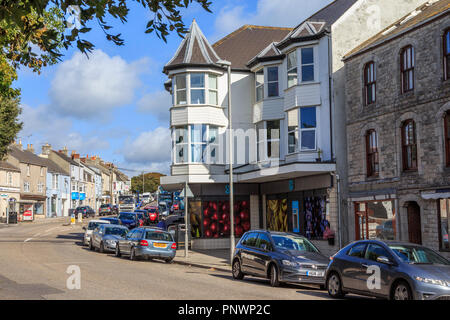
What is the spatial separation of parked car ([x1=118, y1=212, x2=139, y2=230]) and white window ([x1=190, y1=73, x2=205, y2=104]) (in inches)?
643

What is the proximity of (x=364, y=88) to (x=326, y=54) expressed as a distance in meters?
3.09

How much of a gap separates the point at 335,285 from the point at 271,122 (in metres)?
18.2

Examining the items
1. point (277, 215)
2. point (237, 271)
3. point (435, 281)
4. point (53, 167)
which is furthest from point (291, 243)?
point (53, 167)

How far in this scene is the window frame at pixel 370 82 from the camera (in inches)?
971

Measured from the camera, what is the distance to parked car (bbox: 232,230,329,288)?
52.9 ft

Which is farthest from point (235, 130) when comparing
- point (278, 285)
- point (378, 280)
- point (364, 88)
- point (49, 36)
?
point (49, 36)

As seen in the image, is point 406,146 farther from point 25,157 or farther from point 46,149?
point 46,149

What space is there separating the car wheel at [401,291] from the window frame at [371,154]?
1250 centimetres

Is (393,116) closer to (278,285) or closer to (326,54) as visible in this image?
(326,54)

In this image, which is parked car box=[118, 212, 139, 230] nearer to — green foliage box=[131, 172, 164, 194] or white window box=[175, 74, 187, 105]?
white window box=[175, 74, 187, 105]

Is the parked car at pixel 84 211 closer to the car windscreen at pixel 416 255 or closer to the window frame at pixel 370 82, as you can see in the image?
the window frame at pixel 370 82

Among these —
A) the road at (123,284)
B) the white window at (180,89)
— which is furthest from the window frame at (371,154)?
the white window at (180,89)

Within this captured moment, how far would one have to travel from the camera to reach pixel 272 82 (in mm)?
31766

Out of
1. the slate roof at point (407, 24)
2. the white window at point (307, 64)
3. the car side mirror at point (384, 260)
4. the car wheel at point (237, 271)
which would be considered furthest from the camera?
the white window at point (307, 64)
